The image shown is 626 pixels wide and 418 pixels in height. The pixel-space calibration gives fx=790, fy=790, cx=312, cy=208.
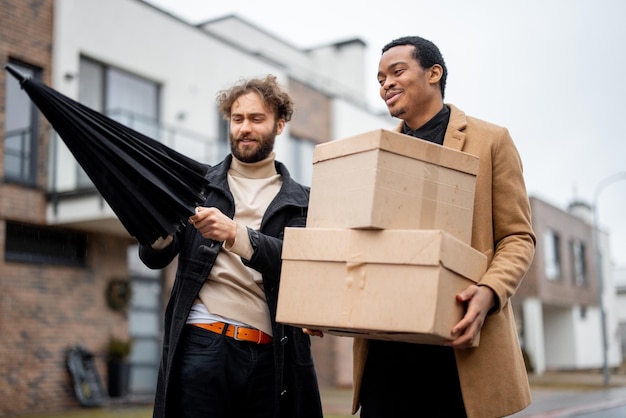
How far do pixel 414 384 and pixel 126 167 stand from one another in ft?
4.40

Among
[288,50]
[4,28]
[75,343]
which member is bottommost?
[75,343]

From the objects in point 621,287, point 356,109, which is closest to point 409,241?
point 356,109

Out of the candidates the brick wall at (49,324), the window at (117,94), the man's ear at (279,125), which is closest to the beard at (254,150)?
the man's ear at (279,125)

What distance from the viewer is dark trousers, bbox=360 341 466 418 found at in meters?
2.91

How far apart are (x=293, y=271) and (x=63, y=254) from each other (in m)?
12.9

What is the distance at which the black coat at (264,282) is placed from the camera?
11.2 ft

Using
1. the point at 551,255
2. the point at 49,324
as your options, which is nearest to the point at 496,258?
the point at 49,324

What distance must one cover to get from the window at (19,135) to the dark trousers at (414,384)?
12.3m

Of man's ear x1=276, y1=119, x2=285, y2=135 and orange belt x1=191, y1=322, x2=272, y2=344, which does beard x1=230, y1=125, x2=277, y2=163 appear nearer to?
man's ear x1=276, y1=119, x2=285, y2=135


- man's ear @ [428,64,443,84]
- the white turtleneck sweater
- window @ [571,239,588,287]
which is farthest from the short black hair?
window @ [571,239,588,287]

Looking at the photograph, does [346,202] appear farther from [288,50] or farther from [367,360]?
[288,50]

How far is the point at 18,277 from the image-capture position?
13852mm

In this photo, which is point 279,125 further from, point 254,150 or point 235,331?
point 235,331

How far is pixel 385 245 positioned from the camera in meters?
2.64
